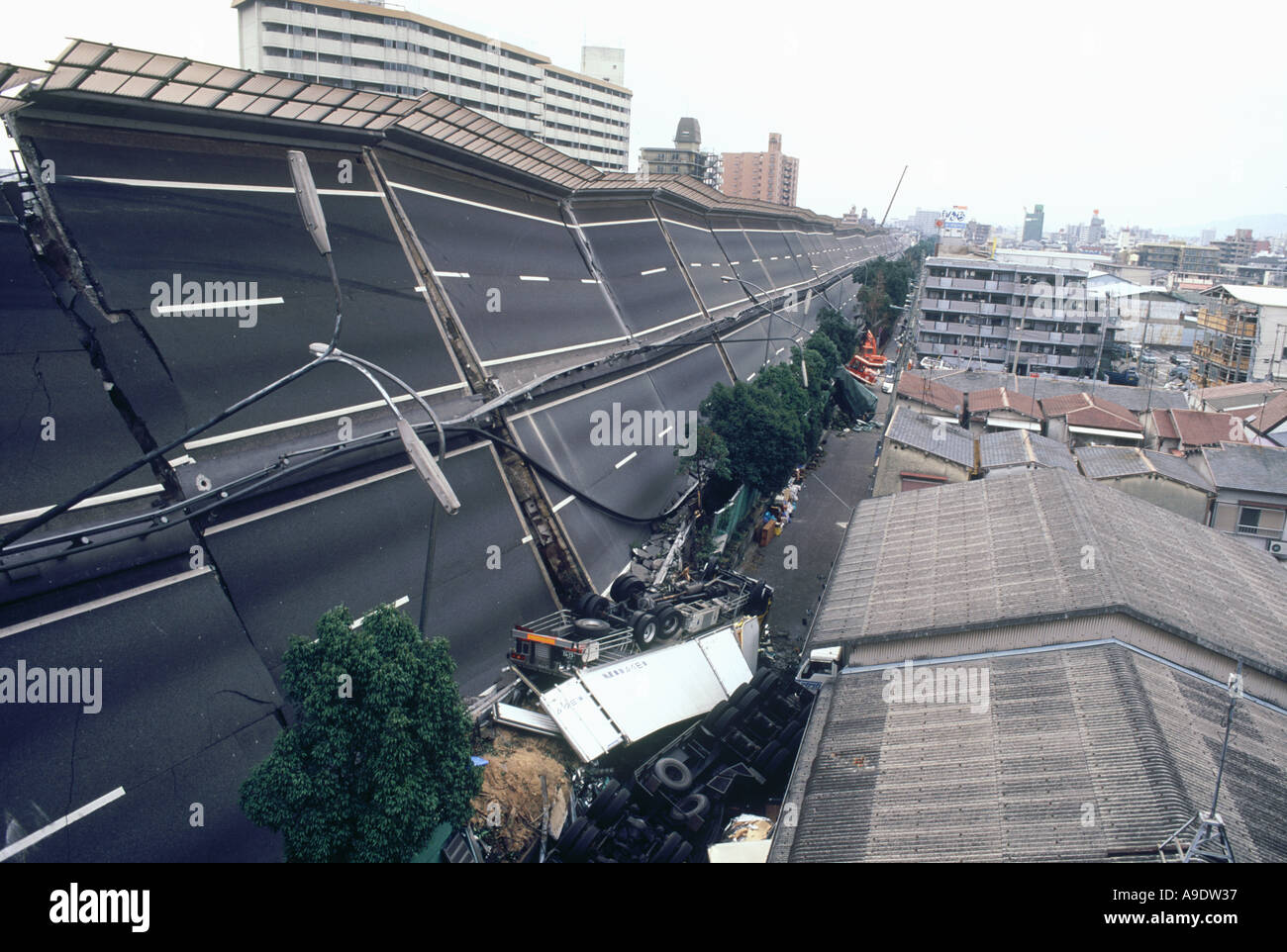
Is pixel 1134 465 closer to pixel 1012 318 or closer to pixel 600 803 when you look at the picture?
pixel 600 803

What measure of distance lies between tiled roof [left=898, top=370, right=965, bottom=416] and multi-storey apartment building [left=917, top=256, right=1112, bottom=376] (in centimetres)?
1794

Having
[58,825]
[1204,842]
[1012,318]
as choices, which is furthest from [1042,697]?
[1012,318]

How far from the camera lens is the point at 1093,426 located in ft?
120

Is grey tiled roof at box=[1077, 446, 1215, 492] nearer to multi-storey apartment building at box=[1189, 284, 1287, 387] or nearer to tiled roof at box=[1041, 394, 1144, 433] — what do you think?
tiled roof at box=[1041, 394, 1144, 433]

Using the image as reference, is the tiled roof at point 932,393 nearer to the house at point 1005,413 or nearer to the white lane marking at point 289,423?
the house at point 1005,413

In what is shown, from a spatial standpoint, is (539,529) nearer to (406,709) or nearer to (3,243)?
(406,709)

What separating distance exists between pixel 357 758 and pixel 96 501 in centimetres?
741

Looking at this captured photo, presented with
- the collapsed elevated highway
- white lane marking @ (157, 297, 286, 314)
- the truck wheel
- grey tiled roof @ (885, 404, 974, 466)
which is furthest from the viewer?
grey tiled roof @ (885, 404, 974, 466)

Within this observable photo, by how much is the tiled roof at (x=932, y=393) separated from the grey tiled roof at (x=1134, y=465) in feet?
28.1

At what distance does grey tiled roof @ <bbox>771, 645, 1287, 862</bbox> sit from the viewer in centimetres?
987

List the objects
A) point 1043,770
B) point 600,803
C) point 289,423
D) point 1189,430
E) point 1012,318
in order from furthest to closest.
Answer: point 1012,318 → point 1189,430 → point 289,423 → point 600,803 → point 1043,770

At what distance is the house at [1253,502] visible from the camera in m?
27.4

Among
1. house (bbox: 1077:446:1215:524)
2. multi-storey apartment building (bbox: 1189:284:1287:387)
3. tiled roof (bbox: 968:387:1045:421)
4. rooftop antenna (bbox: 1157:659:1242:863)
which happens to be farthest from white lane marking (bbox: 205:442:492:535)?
multi-storey apartment building (bbox: 1189:284:1287:387)
